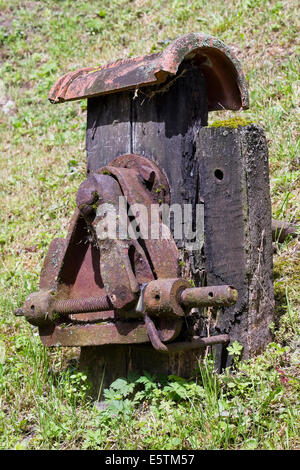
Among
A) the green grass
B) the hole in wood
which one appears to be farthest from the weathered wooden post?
the green grass

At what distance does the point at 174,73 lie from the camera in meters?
3.00

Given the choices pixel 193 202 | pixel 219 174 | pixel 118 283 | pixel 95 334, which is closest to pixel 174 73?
pixel 219 174

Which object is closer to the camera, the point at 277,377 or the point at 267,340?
the point at 277,377

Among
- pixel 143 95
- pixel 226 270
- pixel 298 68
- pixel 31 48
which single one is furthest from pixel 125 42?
pixel 226 270

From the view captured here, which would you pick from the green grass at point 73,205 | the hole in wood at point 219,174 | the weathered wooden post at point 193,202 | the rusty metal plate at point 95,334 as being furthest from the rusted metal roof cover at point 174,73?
the rusty metal plate at point 95,334

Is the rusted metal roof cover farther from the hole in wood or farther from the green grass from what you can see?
the green grass

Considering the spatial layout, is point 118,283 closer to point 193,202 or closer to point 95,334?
point 95,334

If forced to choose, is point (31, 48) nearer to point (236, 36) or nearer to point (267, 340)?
point (236, 36)

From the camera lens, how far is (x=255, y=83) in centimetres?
586

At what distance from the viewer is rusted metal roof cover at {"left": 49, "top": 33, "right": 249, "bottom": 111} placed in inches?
120

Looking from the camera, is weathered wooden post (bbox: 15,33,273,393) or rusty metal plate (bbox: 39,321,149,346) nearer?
rusty metal plate (bbox: 39,321,149,346)

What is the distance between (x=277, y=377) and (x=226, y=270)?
0.63 meters
